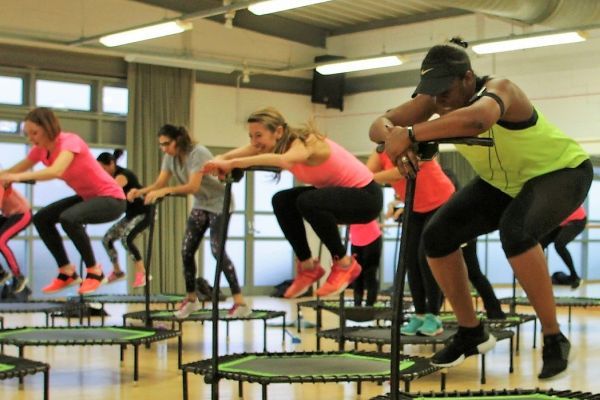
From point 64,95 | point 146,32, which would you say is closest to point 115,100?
point 64,95

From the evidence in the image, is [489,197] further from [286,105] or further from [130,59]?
[286,105]

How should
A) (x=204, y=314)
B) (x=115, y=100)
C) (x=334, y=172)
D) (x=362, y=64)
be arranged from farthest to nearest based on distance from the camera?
1. (x=115, y=100)
2. (x=362, y=64)
3. (x=204, y=314)
4. (x=334, y=172)

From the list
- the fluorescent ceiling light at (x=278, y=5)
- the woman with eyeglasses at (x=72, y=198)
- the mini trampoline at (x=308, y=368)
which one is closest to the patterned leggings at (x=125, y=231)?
the woman with eyeglasses at (x=72, y=198)

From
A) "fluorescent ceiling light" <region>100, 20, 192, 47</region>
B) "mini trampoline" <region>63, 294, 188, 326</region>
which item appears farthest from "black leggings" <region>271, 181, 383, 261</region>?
"fluorescent ceiling light" <region>100, 20, 192, 47</region>

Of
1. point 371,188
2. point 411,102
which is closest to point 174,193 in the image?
point 371,188

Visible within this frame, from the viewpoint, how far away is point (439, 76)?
2.64 metres

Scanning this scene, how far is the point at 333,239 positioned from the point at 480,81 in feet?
5.51

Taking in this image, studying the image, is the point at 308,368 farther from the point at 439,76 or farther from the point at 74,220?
the point at 74,220

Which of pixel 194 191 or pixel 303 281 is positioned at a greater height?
pixel 194 191

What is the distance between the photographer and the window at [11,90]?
34.1 ft

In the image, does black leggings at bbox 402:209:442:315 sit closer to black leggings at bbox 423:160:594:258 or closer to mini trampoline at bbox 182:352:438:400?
mini trampoline at bbox 182:352:438:400

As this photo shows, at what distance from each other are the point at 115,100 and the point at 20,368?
304 inches

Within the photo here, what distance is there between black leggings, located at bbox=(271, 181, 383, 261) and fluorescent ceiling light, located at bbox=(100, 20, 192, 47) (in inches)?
209

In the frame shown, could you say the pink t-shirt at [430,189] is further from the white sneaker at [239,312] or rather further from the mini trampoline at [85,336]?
the white sneaker at [239,312]
